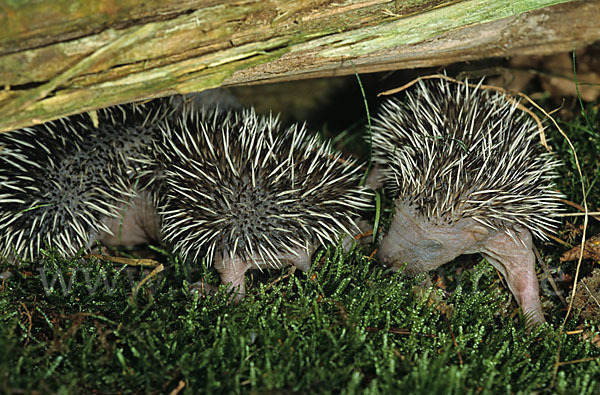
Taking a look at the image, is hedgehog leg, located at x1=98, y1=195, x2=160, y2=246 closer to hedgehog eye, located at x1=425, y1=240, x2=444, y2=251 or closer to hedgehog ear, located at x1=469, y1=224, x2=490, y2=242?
hedgehog eye, located at x1=425, y1=240, x2=444, y2=251

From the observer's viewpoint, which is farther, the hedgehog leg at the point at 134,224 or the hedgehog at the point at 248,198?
the hedgehog leg at the point at 134,224

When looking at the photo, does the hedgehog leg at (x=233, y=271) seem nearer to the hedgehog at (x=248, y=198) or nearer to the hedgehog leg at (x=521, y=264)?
the hedgehog at (x=248, y=198)

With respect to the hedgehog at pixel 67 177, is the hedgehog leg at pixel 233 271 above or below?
below

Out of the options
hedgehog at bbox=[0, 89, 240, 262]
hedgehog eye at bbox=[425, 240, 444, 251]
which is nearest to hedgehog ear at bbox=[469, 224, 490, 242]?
hedgehog eye at bbox=[425, 240, 444, 251]

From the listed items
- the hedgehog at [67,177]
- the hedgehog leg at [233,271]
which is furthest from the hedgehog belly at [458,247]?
the hedgehog at [67,177]

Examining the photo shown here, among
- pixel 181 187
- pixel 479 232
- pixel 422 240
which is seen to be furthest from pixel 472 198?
pixel 181 187

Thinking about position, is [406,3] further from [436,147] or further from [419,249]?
[419,249]

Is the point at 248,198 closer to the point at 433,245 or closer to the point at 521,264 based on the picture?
the point at 433,245
